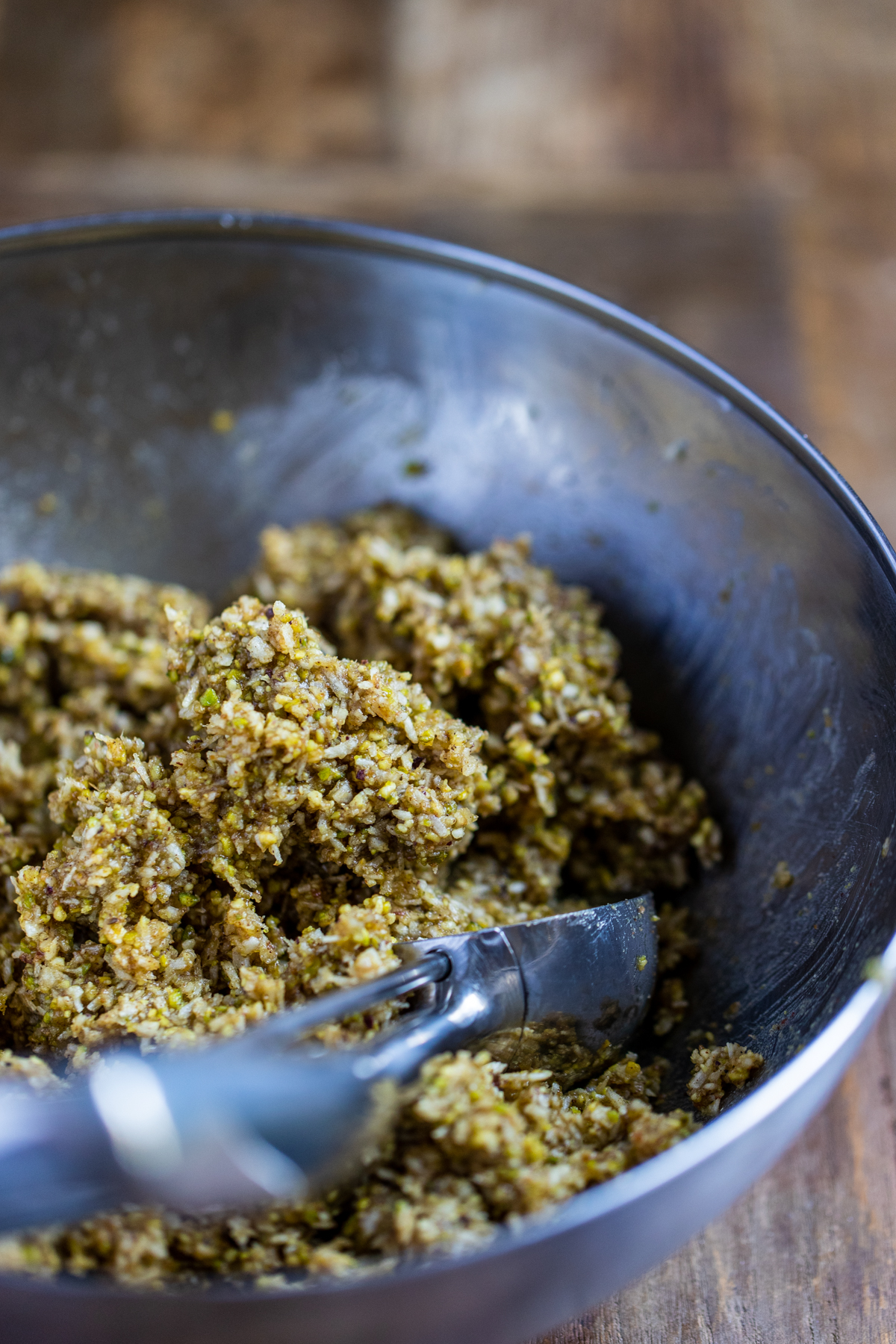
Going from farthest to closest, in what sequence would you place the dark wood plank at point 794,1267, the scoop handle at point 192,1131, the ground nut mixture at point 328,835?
the dark wood plank at point 794,1267
the ground nut mixture at point 328,835
the scoop handle at point 192,1131

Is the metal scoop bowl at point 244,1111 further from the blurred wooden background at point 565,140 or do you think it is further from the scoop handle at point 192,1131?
the blurred wooden background at point 565,140

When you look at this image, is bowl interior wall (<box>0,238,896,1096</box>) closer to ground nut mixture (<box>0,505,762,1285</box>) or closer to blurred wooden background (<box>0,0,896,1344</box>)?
ground nut mixture (<box>0,505,762,1285</box>)

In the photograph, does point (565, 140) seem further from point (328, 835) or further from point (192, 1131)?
point (192, 1131)

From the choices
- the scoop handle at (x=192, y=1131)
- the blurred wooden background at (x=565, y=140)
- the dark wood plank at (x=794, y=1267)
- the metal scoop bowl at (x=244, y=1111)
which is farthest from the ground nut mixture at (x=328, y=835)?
the blurred wooden background at (x=565, y=140)

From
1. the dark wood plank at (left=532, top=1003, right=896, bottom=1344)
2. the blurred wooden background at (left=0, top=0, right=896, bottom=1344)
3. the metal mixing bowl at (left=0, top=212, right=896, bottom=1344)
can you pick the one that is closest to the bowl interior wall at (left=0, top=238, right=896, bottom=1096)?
the metal mixing bowl at (left=0, top=212, right=896, bottom=1344)

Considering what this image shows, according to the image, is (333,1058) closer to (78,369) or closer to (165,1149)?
(165,1149)

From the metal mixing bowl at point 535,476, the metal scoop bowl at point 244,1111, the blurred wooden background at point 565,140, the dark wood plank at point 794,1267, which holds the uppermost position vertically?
the blurred wooden background at point 565,140
